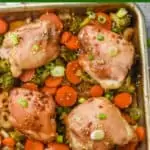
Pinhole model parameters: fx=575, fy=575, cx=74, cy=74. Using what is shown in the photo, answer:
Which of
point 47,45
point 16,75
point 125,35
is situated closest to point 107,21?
point 125,35

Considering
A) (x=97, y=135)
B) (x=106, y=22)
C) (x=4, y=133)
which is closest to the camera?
(x=97, y=135)

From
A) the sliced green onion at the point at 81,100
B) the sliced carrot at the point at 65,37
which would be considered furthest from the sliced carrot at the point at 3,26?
the sliced green onion at the point at 81,100

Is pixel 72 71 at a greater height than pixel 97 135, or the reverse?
pixel 72 71

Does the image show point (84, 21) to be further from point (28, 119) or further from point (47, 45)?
point (28, 119)

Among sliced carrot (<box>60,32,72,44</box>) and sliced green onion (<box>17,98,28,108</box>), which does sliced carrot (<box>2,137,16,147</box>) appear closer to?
sliced green onion (<box>17,98,28,108</box>)

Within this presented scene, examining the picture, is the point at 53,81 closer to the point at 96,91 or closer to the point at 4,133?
the point at 96,91

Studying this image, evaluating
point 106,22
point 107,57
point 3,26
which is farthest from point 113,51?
point 3,26

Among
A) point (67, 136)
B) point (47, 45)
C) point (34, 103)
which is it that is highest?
point (47, 45)
